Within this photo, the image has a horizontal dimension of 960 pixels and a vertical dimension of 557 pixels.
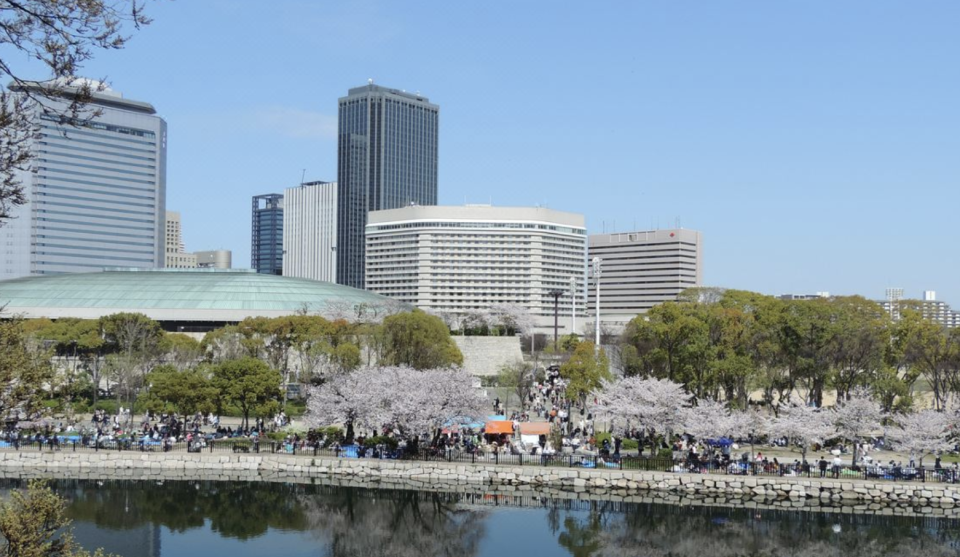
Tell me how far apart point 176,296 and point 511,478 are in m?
66.0

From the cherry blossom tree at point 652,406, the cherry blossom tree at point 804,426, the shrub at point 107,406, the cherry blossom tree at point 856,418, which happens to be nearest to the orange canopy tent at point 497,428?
the cherry blossom tree at point 652,406

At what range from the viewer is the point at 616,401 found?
172 feet

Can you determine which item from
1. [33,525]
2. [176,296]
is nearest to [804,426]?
[33,525]

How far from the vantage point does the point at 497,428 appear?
53.8m

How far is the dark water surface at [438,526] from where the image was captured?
35.5m

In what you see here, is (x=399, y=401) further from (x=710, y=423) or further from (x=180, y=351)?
(x=180, y=351)

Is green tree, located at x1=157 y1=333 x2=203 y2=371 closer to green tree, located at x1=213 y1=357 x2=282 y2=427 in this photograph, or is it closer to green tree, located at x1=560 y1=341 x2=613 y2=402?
green tree, located at x1=213 y1=357 x2=282 y2=427

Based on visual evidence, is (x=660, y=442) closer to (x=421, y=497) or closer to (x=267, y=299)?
(x=421, y=497)

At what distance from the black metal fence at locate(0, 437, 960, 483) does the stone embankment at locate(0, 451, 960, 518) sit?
2.10ft

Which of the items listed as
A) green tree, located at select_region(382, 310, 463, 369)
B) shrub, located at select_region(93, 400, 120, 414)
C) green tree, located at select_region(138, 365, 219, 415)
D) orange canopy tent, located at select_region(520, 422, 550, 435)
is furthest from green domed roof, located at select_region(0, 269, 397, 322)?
orange canopy tent, located at select_region(520, 422, 550, 435)

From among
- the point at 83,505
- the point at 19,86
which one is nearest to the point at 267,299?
the point at 83,505

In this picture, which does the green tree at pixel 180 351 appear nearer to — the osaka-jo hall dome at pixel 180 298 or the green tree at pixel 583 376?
the osaka-jo hall dome at pixel 180 298

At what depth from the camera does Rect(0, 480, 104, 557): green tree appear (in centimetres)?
1666

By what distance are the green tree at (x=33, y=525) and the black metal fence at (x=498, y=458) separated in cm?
3038
